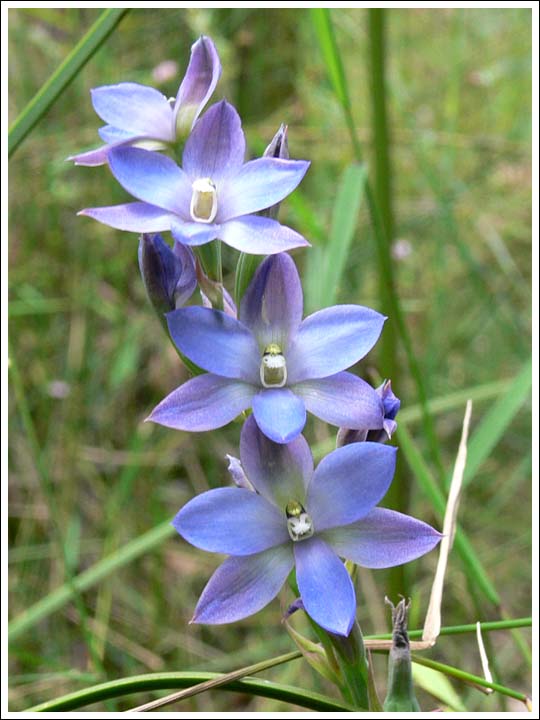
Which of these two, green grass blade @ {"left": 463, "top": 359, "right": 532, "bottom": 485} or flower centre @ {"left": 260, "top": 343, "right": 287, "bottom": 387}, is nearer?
flower centre @ {"left": 260, "top": 343, "right": 287, "bottom": 387}

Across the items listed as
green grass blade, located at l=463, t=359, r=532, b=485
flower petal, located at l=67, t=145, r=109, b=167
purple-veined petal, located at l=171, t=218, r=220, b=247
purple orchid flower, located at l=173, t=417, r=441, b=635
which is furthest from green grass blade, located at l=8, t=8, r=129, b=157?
green grass blade, located at l=463, t=359, r=532, b=485

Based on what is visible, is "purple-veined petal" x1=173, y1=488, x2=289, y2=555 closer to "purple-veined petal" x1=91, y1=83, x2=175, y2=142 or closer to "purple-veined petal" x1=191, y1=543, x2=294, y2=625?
"purple-veined petal" x1=191, y1=543, x2=294, y2=625

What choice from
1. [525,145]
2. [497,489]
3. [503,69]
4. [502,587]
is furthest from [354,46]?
[502,587]

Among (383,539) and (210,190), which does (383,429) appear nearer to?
(383,539)

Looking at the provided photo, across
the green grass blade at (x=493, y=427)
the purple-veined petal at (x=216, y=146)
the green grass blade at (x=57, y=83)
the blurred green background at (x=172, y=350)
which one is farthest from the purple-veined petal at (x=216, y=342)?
the blurred green background at (x=172, y=350)

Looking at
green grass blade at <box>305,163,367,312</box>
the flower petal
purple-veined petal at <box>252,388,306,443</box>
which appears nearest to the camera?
purple-veined petal at <box>252,388,306,443</box>

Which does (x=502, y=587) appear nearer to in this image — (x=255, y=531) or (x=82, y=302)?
(x=82, y=302)
